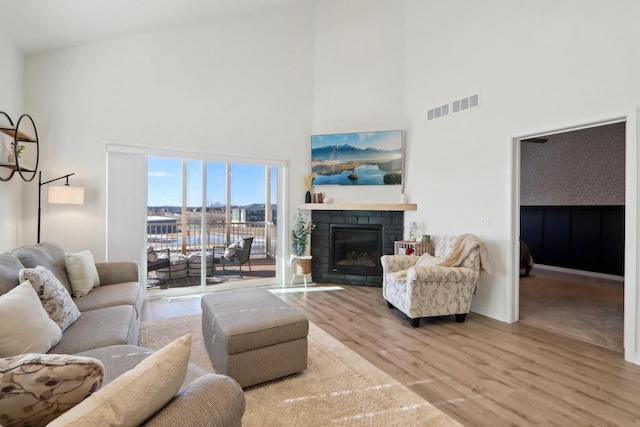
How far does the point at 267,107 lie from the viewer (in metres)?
5.34

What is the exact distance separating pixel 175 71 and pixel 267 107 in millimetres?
1457

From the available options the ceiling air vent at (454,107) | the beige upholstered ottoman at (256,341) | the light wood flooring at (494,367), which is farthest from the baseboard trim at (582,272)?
the beige upholstered ottoman at (256,341)

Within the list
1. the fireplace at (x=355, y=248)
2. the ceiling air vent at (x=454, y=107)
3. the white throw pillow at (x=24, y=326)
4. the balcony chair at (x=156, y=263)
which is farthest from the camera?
the fireplace at (x=355, y=248)

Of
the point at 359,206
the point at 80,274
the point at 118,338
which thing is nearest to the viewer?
the point at 118,338


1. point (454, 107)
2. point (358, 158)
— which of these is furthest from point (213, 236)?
point (454, 107)

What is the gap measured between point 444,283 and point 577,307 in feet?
7.17

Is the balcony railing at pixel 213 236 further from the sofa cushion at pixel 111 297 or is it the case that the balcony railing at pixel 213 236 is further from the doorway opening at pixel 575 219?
the doorway opening at pixel 575 219

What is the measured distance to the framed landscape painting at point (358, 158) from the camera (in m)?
5.18

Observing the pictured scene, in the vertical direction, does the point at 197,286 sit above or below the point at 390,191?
below

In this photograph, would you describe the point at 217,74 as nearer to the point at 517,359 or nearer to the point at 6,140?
the point at 6,140

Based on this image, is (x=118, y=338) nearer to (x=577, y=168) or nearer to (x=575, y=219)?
(x=575, y=219)

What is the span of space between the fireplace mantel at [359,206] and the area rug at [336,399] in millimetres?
2730

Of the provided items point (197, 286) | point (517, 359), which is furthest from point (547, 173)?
point (197, 286)

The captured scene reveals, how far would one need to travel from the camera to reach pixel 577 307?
4168mm
